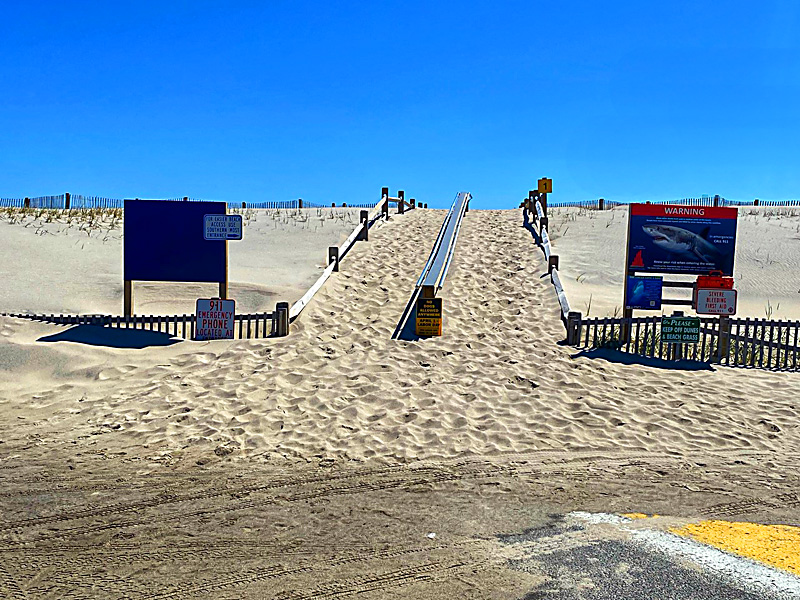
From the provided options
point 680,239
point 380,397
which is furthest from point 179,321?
point 680,239

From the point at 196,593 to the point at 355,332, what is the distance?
316 inches

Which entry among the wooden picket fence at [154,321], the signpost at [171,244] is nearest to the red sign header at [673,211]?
the wooden picket fence at [154,321]

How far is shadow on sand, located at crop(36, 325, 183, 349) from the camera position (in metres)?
10.9

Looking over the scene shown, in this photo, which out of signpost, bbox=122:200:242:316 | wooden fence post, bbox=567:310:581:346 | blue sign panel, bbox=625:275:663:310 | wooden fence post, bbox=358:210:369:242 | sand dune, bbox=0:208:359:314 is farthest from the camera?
wooden fence post, bbox=358:210:369:242

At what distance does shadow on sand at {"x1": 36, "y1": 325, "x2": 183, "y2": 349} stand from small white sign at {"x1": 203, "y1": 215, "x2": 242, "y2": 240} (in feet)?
6.47

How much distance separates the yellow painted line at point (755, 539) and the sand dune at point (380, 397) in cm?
211

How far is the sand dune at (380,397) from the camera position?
7.64m

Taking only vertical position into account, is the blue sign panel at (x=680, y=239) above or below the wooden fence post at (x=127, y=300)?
above

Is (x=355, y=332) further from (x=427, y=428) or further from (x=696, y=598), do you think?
(x=696, y=598)

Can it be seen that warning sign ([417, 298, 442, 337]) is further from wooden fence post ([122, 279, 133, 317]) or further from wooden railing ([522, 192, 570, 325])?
wooden fence post ([122, 279, 133, 317])

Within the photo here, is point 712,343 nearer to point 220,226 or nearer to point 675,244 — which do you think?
point 675,244

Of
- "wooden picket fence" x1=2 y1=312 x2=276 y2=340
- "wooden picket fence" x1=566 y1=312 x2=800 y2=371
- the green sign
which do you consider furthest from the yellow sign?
"wooden picket fence" x1=2 y1=312 x2=276 y2=340

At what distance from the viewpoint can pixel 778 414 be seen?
8.75m

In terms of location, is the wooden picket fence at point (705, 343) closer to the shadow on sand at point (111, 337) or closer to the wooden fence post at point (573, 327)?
the wooden fence post at point (573, 327)
